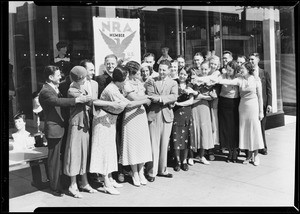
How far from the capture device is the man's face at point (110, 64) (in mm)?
4531

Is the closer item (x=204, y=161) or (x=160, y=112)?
(x=160, y=112)

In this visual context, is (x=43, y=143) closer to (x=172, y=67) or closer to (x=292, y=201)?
(x=172, y=67)

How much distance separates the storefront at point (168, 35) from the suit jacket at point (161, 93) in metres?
0.56

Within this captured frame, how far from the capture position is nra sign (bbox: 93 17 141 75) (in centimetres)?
452

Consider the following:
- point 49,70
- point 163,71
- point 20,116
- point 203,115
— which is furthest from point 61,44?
point 203,115

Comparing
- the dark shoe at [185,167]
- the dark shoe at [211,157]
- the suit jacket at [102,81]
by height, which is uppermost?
the suit jacket at [102,81]

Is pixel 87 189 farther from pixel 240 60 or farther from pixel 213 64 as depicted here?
pixel 240 60

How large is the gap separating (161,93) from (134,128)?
0.52 meters

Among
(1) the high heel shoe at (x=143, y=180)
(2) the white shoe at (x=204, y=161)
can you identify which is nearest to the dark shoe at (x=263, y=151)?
(2) the white shoe at (x=204, y=161)

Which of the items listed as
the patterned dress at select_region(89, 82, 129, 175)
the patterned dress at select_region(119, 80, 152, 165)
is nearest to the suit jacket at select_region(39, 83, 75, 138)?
the patterned dress at select_region(89, 82, 129, 175)

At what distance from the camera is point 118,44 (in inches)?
182

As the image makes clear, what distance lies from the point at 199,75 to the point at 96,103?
1.56 meters

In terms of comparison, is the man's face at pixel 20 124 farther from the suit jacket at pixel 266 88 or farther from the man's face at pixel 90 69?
the suit jacket at pixel 266 88

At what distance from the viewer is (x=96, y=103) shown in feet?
14.1
